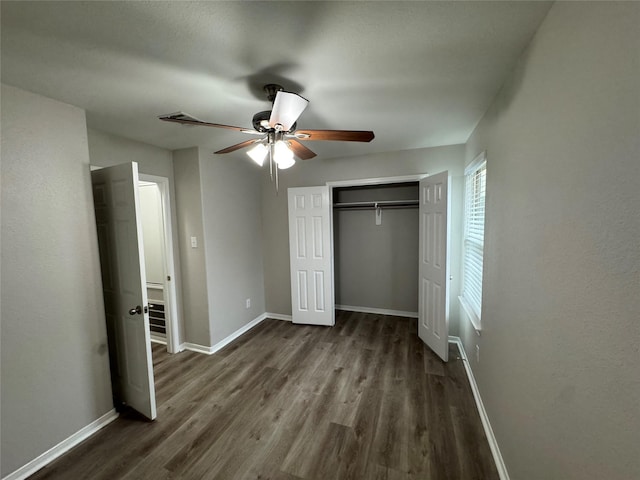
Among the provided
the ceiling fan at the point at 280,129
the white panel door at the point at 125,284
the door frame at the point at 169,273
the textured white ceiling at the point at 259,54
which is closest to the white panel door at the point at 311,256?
the door frame at the point at 169,273

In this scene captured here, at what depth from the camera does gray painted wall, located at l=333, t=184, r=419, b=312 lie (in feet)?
12.8

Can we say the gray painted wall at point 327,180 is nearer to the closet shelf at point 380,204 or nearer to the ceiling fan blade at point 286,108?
the closet shelf at point 380,204

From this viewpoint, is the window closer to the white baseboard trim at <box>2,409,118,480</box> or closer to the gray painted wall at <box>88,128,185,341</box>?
the white baseboard trim at <box>2,409,118,480</box>

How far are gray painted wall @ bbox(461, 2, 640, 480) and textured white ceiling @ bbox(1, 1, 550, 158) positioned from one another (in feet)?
0.98

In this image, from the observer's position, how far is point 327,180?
367 cm

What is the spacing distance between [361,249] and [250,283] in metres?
1.80

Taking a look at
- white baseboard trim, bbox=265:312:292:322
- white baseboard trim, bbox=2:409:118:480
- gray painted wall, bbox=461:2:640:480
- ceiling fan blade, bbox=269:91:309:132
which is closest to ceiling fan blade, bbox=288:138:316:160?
ceiling fan blade, bbox=269:91:309:132

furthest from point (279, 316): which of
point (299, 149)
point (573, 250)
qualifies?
point (573, 250)

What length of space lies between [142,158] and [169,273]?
129 cm

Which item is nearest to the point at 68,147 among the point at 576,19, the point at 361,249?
the point at 576,19

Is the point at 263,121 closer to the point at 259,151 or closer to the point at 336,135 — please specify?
the point at 259,151

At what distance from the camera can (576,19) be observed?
2.92ft

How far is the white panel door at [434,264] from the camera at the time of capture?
2.68 metres

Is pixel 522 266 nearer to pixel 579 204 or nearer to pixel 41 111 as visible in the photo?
pixel 579 204
